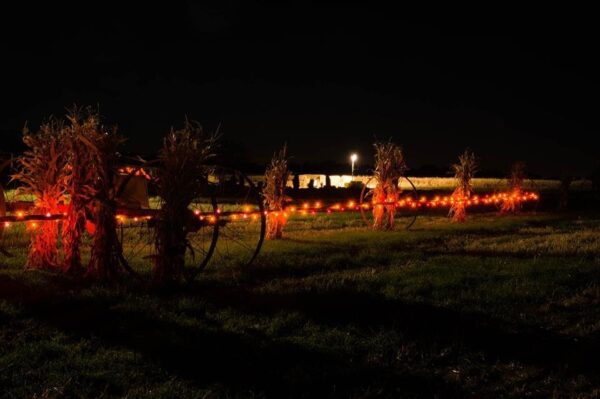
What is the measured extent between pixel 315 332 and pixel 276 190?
28.6ft

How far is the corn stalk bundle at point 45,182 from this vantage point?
9.38m

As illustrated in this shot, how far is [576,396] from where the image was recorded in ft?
15.6

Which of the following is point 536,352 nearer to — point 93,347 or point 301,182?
point 93,347

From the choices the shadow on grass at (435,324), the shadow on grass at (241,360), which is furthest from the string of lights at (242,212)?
the shadow on grass at (241,360)

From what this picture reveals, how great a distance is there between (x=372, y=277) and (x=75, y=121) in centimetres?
511

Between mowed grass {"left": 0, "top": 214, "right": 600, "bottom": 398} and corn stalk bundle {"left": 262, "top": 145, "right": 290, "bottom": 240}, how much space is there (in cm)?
375

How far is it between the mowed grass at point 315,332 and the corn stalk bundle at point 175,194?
422mm

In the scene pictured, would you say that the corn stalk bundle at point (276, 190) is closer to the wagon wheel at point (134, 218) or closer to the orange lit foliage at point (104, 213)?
the wagon wheel at point (134, 218)

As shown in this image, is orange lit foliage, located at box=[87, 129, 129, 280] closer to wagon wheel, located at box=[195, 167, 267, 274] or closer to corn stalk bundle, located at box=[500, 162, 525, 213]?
wagon wheel, located at box=[195, 167, 267, 274]

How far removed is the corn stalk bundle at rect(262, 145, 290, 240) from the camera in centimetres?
1431

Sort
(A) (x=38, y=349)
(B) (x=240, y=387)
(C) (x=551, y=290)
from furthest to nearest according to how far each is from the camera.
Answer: (C) (x=551, y=290) < (A) (x=38, y=349) < (B) (x=240, y=387)

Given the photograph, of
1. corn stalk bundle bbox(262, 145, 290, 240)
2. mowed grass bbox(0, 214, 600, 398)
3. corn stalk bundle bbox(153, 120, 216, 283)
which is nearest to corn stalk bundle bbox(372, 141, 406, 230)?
corn stalk bundle bbox(262, 145, 290, 240)

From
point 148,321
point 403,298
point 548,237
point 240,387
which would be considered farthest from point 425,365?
point 548,237

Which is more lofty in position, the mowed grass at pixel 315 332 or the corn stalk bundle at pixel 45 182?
the corn stalk bundle at pixel 45 182
